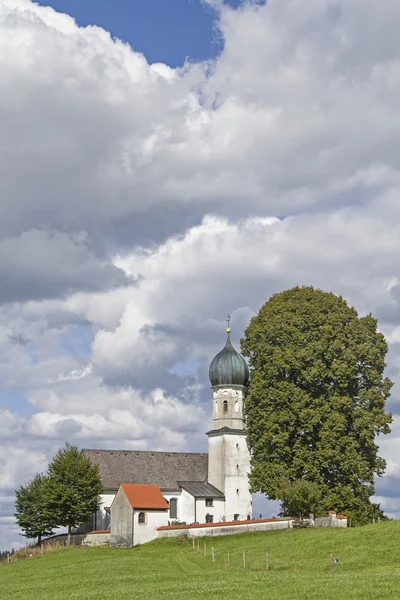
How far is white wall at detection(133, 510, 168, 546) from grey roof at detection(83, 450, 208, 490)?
11.3 meters

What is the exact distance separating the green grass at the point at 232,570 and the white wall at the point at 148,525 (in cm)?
214

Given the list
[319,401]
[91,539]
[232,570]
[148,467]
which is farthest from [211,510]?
[232,570]

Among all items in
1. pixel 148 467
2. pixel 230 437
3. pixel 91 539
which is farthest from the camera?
pixel 148 467

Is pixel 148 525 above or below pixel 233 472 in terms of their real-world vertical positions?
below

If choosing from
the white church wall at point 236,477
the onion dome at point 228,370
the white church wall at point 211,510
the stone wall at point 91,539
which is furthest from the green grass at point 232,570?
A: the onion dome at point 228,370

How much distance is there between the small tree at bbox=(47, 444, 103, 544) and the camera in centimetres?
6700

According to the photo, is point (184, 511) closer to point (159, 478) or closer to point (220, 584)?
point (159, 478)

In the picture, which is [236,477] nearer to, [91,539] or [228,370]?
[228,370]

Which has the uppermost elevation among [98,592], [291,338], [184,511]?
[291,338]

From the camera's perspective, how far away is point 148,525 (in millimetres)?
62812

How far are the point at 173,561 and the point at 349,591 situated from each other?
75.8 feet

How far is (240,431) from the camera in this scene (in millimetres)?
75125

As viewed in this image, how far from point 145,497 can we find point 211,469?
12.5 m

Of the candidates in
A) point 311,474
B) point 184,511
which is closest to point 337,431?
point 311,474
